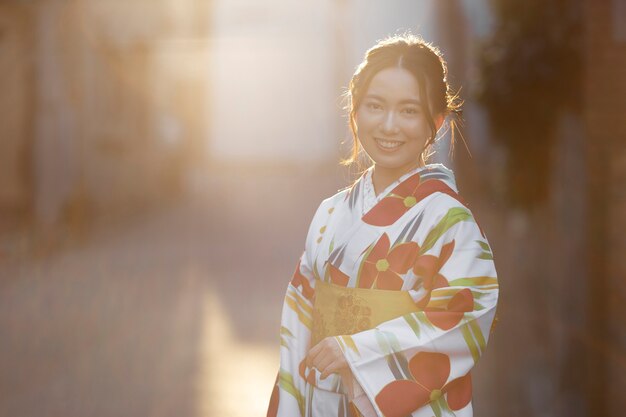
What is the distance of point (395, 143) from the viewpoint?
2.19 metres

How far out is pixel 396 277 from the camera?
211 cm

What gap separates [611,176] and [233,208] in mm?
13977

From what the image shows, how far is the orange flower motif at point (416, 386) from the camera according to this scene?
2061 millimetres

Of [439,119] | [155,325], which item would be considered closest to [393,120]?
[439,119]

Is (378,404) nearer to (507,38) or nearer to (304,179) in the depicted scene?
(507,38)

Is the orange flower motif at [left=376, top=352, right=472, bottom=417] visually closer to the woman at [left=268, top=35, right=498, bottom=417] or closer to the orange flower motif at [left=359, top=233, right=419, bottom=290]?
the woman at [left=268, top=35, right=498, bottom=417]

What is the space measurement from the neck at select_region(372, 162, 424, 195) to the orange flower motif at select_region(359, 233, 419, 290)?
193 millimetres

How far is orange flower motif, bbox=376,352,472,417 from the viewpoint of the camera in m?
2.06

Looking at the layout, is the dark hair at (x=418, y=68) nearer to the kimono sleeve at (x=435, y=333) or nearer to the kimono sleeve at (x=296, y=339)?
the kimono sleeve at (x=435, y=333)

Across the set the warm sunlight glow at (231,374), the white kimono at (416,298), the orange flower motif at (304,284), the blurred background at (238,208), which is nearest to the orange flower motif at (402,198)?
the white kimono at (416,298)

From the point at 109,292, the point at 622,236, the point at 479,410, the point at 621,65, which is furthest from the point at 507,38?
the point at 109,292

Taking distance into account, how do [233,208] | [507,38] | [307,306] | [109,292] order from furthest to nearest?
[233,208] → [109,292] → [507,38] → [307,306]

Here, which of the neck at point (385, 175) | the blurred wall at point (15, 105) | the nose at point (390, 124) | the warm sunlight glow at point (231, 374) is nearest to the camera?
the nose at point (390, 124)

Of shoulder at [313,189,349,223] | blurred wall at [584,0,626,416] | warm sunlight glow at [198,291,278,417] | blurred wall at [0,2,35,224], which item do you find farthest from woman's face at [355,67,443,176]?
blurred wall at [0,2,35,224]
